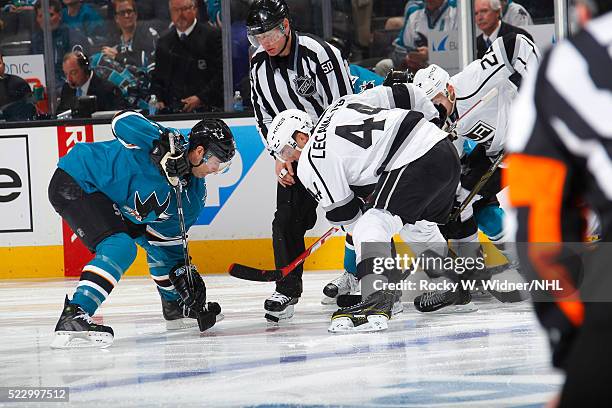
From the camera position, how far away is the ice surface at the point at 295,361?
2469mm

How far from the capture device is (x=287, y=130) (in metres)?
3.54

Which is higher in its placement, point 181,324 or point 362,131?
point 362,131

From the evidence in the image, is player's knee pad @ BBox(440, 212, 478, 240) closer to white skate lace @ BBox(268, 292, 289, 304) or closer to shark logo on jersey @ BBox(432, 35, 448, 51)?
white skate lace @ BBox(268, 292, 289, 304)

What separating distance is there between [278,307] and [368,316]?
497mm

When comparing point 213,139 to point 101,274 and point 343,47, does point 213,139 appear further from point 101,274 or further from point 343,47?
point 343,47

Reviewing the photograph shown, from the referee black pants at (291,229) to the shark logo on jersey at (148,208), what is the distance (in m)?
0.52

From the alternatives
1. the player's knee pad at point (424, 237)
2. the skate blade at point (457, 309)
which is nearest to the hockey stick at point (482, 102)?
the player's knee pad at point (424, 237)

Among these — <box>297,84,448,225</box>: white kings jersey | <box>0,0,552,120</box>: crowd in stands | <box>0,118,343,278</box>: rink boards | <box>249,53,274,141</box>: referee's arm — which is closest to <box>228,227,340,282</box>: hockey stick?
<box>297,84,448,225</box>: white kings jersey

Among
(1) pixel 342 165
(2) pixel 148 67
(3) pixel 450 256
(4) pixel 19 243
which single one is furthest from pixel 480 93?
(4) pixel 19 243

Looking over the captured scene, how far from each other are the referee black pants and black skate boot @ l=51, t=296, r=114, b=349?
0.80m

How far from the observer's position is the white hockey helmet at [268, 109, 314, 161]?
355 centimetres

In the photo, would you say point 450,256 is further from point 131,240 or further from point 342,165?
point 131,240

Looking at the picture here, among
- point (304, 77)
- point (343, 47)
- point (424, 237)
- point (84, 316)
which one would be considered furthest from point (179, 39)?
point (84, 316)

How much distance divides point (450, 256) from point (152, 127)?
1.34 metres
